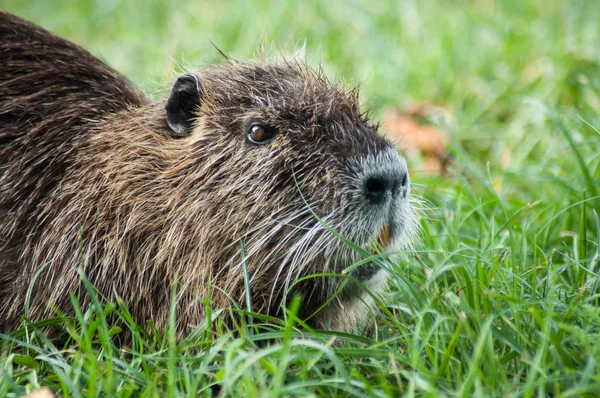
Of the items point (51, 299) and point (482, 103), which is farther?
point (482, 103)

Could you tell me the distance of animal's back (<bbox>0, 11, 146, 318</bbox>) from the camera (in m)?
3.25

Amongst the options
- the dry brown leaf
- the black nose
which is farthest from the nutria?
the dry brown leaf

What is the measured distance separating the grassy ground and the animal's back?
0.92 ft

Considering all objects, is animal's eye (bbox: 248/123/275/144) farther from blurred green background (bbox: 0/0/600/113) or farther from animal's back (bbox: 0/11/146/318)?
blurred green background (bbox: 0/0/600/113)

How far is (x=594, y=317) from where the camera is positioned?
2.48m

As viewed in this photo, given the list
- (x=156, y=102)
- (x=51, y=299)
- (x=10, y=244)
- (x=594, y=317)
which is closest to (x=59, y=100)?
(x=156, y=102)

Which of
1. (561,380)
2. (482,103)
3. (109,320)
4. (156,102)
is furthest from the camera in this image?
(482,103)

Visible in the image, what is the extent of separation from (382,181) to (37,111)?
4.97ft

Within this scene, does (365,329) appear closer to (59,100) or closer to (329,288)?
(329,288)

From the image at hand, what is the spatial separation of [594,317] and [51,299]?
1923 millimetres

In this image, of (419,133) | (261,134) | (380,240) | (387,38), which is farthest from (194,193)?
(387,38)

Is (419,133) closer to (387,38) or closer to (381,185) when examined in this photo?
(387,38)

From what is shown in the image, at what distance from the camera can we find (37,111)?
11.2ft

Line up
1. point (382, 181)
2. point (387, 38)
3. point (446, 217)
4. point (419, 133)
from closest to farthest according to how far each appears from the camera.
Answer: point (382, 181)
point (446, 217)
point (419, 133)
point (387, 38)
